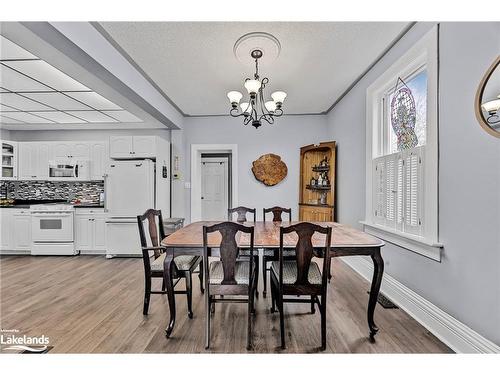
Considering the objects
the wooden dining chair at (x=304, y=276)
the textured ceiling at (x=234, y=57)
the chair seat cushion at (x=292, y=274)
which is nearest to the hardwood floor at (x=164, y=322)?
the wooden dining chair at (x=304, y=276)

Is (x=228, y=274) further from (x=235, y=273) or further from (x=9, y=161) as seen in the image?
(x=9, y=161)

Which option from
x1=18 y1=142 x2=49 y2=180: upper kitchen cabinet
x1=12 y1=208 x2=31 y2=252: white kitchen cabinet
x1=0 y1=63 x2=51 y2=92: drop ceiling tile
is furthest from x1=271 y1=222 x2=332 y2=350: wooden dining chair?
x1=18 y1=142 x2=49 y2=180: upper kitchen cabinet

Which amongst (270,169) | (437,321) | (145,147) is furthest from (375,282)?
(145,147)

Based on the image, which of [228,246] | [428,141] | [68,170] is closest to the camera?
[228,246]

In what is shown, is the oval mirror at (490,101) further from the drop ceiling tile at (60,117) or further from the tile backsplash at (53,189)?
the tile backsplash at (53,189)

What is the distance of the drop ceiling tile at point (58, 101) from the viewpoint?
11.5 feet

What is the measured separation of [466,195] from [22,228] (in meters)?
6.29

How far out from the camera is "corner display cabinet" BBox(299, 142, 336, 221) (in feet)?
14.1

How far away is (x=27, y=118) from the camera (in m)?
4.55

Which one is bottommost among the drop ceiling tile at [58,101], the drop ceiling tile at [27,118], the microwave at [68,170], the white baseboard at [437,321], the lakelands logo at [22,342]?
the lakelands logo at [22,342]

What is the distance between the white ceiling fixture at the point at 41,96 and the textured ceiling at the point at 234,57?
949mm

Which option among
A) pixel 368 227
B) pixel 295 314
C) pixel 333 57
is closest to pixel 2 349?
pixel 295 314

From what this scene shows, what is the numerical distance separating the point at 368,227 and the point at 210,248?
2.26m

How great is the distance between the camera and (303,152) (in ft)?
15.9
